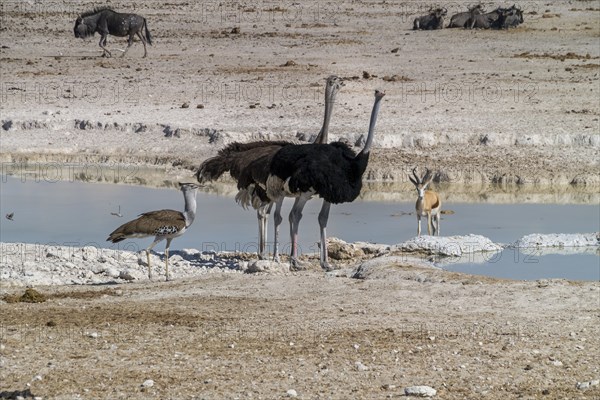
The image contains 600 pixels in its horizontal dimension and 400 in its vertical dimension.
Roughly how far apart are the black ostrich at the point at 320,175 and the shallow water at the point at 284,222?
176cm

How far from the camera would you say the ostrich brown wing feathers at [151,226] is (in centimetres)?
1267

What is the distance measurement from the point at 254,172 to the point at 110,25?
1914 cm

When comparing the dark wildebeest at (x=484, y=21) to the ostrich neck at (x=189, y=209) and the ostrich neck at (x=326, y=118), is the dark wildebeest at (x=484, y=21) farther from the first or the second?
the ostrich neck at (x=189, y=209)

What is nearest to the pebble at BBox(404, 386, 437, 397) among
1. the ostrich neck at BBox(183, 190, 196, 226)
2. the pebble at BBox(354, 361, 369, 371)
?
the pebble at BBox(354, 361, 369, 371)

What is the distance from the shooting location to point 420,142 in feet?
71.5

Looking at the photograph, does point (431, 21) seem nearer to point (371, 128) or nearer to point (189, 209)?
point (371, 128)

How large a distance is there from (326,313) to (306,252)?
4731 mm

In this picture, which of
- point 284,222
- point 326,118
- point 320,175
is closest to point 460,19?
point 284,222

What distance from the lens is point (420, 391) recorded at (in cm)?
819

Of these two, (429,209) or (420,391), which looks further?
(429,209)

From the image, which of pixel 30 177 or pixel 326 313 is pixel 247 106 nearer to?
pixel 30 177

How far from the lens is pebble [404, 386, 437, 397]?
8182mm

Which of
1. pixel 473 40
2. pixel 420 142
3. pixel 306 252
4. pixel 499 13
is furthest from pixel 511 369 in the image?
pixel 499 13

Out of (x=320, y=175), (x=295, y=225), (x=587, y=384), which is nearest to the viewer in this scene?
(x=587, y=384)
